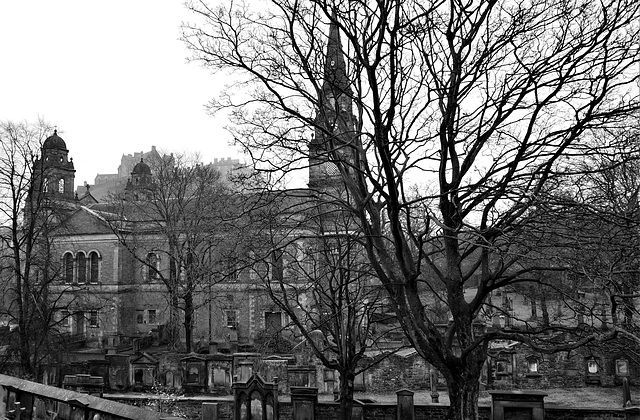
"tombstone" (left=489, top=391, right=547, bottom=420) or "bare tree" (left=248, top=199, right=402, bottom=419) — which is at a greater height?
"bare tree" (left=248, top=199, right=402, bottom=419)

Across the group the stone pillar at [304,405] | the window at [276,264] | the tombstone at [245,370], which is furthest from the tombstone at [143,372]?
Answer: the window at [276,264]

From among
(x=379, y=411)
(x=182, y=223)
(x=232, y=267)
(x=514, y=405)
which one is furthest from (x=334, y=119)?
(x=182, y=223)

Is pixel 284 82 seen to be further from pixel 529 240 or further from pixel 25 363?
pixel 25 363

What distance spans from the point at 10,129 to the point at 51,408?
53.0ft

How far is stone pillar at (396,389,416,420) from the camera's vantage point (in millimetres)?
16266

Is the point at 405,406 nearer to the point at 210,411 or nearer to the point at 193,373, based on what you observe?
the point at 210,411

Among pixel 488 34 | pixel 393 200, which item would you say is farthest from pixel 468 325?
pixel 488 34

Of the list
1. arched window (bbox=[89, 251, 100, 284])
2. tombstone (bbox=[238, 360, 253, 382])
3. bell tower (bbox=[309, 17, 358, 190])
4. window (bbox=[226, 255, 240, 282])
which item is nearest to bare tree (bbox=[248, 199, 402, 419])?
window (bbox=[226, 255, 240, 282])

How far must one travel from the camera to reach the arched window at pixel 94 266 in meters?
37.4

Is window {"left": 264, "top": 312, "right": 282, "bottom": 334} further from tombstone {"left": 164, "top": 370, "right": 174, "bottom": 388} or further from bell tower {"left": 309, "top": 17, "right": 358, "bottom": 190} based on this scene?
bell tower {"left": 309, "top": 17, "right": 358, "bottom": 190}

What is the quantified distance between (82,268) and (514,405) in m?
31.9

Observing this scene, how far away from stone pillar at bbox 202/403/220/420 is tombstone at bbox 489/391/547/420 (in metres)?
8.25

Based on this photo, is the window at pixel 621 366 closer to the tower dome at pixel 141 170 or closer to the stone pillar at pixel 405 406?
the stone pillar at pixel 405 406

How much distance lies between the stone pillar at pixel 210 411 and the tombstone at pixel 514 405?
27.1 feet
